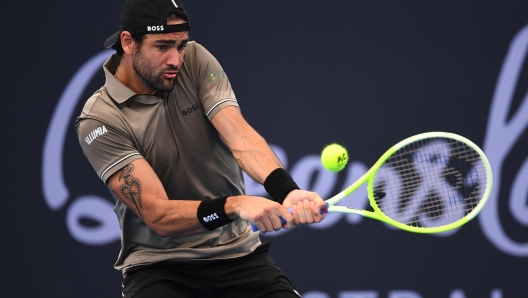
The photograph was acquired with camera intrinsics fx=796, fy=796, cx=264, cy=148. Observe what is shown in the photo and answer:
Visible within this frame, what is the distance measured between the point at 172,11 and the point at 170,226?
0.98 metres

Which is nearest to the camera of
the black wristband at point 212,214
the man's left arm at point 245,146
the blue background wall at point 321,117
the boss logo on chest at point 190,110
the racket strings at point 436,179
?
the black wristband at point 212,214

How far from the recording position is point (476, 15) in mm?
5824

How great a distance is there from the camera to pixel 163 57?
11.9 feet

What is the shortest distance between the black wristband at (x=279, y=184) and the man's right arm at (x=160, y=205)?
0.53 feet

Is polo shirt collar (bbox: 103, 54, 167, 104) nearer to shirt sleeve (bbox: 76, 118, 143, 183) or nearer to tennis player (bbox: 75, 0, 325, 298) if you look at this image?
tennis player (bbox: 75, 0, 325, 298)

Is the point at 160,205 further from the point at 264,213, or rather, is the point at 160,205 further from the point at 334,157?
the point at 334,157

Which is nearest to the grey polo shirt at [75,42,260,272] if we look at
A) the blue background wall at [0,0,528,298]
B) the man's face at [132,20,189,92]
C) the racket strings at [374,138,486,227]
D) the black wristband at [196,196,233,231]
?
the man's face at [132,20,189,92]

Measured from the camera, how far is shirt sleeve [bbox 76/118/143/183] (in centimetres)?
355

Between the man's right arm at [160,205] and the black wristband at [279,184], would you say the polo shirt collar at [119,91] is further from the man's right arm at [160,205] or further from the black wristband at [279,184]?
the black wristband at [279,184]

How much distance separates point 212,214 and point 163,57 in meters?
0.80

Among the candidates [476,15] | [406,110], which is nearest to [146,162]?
[406,110]

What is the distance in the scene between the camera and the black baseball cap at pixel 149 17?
3604 millimetres

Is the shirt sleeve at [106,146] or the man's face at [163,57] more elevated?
the man's face at [163,57]

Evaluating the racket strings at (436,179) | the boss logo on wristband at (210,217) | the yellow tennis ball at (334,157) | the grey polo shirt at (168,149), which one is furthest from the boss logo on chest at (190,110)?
the racket strings at (436,179)
